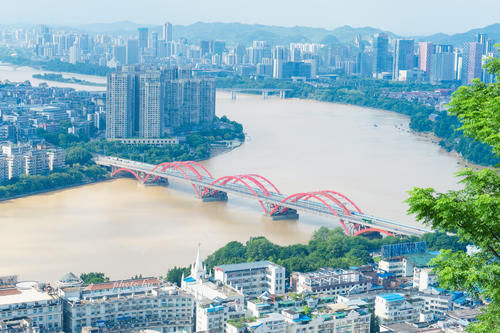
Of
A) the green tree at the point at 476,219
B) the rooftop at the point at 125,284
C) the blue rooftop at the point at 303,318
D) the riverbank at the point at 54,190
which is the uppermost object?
the green tree at the point at 476,219

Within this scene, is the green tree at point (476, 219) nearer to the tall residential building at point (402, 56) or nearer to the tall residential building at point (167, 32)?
the tall residential building at point (402, 56)

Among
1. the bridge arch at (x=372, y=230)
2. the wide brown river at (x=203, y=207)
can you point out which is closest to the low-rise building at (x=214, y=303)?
the wide brown river at (x=203, y=207)

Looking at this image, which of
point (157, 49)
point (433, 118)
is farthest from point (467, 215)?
point (157, 49)

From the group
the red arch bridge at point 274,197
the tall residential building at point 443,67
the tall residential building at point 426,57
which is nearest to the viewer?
the red arch bridge at point 274,197

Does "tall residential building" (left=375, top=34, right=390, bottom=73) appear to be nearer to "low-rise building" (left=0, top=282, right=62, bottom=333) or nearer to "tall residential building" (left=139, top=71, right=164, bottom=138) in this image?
"tall residential building" (left=139, top=71, right=164, bottom=138)

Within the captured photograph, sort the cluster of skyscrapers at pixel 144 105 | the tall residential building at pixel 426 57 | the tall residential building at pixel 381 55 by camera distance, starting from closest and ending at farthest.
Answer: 1. the cluster of skyscrapers at pixel 144 105
2. the tall residential building at pixel 426 57
3. the tall residential building at pixel 381 55

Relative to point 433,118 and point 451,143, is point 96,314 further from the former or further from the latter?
point 433,118

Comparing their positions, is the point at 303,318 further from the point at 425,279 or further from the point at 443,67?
the point at 443,67

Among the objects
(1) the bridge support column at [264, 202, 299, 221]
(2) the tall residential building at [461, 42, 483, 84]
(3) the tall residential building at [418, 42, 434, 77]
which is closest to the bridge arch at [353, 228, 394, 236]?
(1) the bridge support column at [264, 202, 299, 221]
